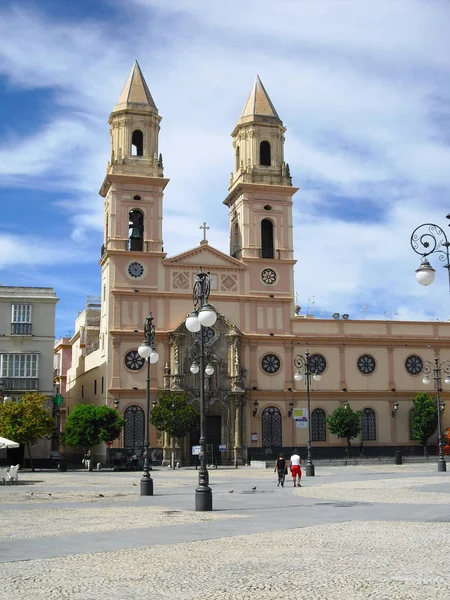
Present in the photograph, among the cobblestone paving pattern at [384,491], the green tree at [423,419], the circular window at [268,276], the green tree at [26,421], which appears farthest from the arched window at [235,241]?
the cobblestone paving pattern at [384,491]

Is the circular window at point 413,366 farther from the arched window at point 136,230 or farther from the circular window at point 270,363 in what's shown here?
the arched window at point 136,230

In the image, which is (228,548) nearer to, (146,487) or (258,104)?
(146,487)

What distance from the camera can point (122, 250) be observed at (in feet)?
197

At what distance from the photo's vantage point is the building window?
56.2 m

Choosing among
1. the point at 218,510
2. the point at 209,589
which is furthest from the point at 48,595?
the point at 218,510

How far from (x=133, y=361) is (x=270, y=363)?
10.6m

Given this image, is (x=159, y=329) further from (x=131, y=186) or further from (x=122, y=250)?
(x=131, y=186)

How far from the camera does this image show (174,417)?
177 feet

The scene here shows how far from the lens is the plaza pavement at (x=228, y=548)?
10.8m

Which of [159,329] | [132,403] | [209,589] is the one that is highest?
[159,329]

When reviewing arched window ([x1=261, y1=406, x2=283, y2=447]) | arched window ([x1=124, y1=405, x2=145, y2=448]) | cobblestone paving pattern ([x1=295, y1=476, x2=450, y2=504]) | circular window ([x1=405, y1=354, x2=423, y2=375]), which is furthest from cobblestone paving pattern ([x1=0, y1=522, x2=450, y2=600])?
circular window ([x1=405, y1=354, x2=423, y2=375])

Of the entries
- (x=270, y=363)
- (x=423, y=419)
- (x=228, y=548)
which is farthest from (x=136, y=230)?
(x=228, y=548)

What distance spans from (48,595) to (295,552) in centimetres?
494

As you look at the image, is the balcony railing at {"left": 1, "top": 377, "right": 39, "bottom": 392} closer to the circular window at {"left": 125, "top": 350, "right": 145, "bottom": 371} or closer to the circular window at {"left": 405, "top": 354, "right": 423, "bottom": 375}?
the circular window at {"left": 125, "top": 350, "right": 145, "bottom": 371}
